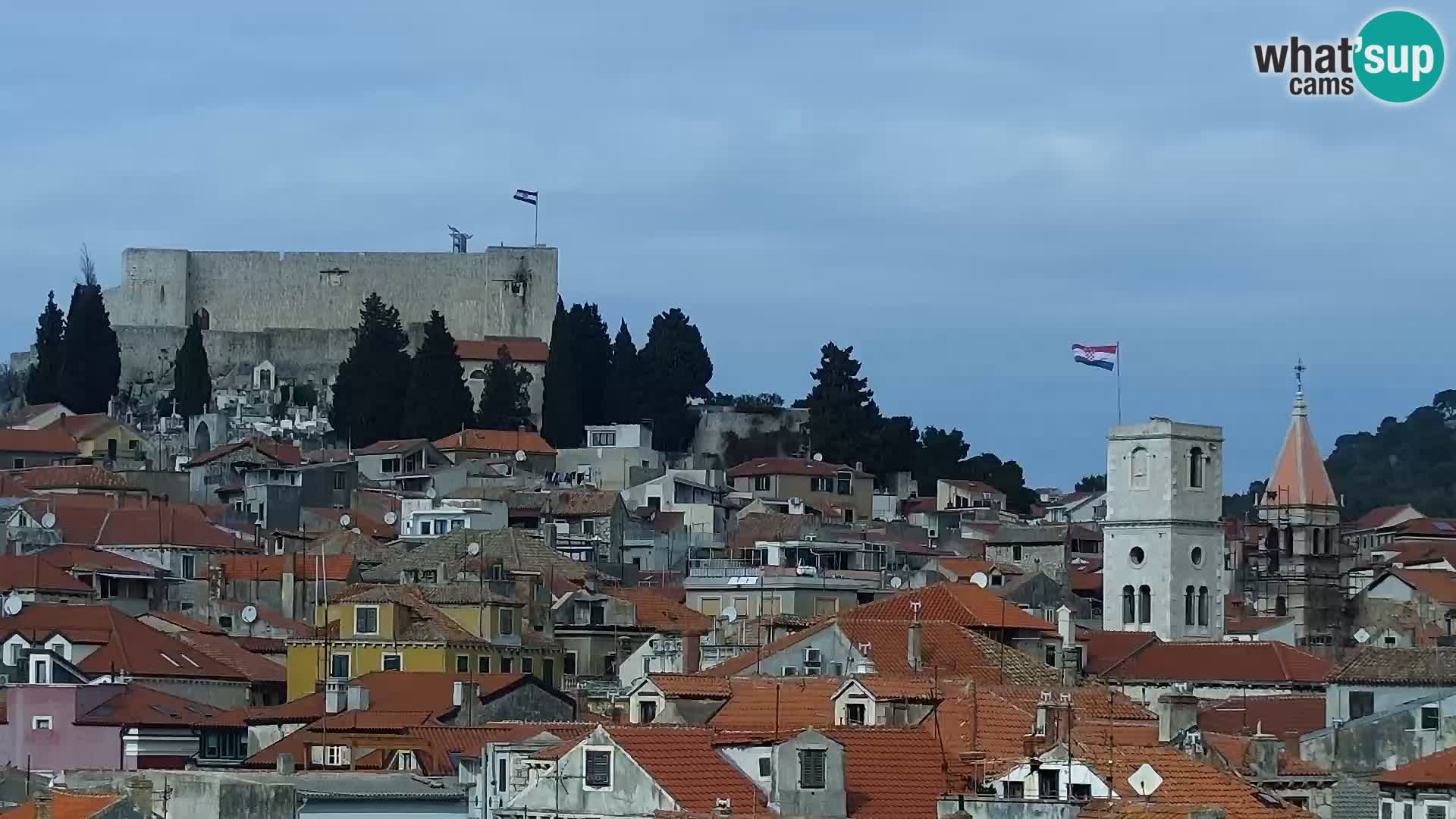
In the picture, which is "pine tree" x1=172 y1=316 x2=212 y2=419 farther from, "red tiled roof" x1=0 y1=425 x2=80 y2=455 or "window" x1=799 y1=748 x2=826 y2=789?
"window" x1=799 y1=748 x2=826 y2=789

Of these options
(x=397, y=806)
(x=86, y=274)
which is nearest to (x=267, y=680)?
(x=397, y=806)

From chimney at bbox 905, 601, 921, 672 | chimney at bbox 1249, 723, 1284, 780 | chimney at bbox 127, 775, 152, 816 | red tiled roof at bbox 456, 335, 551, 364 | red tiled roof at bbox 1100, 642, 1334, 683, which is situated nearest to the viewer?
chimney at bbox 127, 775, 152, 816

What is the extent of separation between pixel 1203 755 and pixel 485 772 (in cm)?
852

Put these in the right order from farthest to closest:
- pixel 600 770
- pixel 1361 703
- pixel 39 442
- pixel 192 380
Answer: pixel 192 380 < pixel 39 442 < pixel 1361 703 < pixel 600 770

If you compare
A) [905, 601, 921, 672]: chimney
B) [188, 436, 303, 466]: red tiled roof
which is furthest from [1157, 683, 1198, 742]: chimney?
[188, 436, 303, 466]: red tiled roof

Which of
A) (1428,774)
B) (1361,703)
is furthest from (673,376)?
(1428,774)

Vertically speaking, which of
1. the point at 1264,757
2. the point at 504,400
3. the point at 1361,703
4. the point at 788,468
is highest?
the point at 504,400

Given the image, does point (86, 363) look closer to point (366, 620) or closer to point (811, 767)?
point (366, 620)

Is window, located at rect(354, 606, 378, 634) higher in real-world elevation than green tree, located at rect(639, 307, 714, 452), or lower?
lower

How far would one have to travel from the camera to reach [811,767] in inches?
1563

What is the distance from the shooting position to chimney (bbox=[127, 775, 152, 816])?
37.4 meters

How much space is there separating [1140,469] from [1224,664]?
1755 cm

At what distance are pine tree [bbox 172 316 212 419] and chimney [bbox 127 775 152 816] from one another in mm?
87942

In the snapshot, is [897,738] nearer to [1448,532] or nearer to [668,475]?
[668,475]
